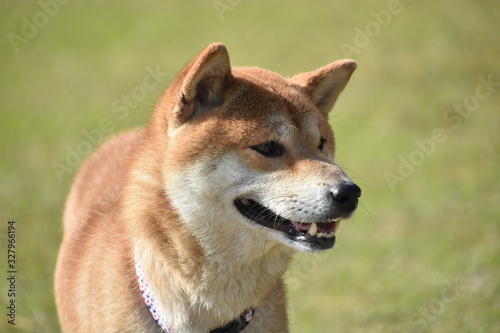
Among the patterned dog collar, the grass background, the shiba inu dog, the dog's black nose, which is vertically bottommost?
the grass background

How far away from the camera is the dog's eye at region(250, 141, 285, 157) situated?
3.57 m

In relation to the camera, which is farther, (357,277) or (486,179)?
(486,179)

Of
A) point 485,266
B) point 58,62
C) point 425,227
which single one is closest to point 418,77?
point 425,227

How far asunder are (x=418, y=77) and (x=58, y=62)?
623 centimetres

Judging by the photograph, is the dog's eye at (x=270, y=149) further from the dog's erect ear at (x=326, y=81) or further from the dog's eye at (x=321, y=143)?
the dog's erect ear at (x=326, y=81)

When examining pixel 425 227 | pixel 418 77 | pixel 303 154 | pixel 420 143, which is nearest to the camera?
pixel 303 154

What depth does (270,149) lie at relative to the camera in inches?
142

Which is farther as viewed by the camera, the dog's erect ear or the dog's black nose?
the dog's erect ear

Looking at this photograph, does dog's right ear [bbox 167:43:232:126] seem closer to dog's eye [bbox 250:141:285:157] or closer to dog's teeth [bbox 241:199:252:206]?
dog's eye [bbox 250:141:285:157]

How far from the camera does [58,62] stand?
1213 centimetres

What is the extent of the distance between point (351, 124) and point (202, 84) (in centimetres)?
671

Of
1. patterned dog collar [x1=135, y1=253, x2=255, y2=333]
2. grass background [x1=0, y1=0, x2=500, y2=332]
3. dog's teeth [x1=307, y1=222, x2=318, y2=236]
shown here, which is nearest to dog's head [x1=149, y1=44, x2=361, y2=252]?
dog's teeth [x1=307, y1=222, x2=318, y2=236]

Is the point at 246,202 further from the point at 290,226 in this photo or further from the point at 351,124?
the point at 351,124

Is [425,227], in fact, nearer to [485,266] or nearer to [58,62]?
[485,266]
